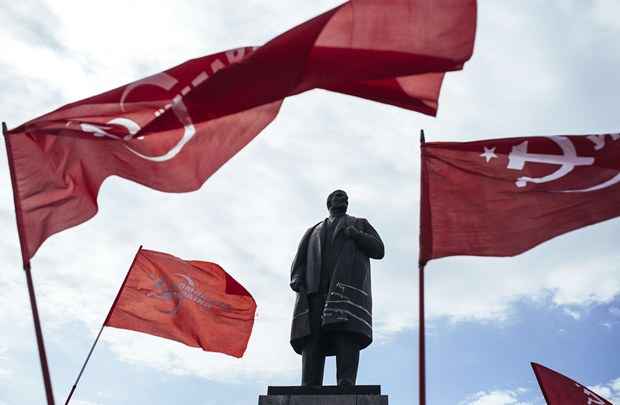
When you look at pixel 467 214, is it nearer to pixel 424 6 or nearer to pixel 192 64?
pixel 424 6

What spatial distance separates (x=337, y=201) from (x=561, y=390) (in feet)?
18.5

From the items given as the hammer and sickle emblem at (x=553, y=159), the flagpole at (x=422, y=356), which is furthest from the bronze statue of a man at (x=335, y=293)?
the flagpole at (x=422, y=356)

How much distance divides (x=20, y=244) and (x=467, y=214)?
4579mm

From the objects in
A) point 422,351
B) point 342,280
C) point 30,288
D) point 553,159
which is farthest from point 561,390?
point 30,288

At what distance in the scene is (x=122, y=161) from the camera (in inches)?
348

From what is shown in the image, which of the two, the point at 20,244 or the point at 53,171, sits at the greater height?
the point at 53,171

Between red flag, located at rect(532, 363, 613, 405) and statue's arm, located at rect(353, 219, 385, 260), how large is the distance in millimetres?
4460

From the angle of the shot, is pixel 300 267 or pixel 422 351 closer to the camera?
pixel 422 351

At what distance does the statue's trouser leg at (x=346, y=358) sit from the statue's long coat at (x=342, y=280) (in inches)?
Result: 4.9

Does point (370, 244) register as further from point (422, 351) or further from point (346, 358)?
point (422, 351)

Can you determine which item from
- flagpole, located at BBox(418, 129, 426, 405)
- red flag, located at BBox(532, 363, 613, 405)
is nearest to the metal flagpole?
flagpole, located at BBox(418, 129, 426, 405)

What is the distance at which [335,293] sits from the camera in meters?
10.6

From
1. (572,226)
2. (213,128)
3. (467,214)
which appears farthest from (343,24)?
(572,226)

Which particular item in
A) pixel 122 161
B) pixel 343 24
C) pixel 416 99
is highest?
pixel 343 24
